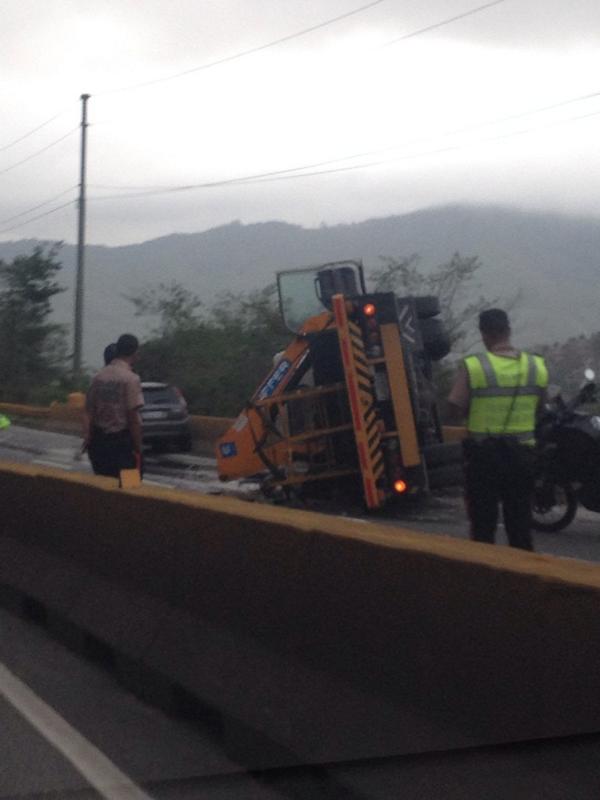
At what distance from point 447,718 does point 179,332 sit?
32.6 metres

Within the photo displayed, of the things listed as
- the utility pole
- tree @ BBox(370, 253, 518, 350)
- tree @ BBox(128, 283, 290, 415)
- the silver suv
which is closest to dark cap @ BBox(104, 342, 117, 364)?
the silver suv

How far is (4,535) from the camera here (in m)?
10.2

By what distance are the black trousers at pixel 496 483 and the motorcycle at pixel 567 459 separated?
159 inches

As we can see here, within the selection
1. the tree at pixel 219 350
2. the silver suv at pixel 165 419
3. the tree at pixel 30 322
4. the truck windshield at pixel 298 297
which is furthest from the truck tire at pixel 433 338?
the tree at pixel 30 322

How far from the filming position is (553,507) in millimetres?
12695

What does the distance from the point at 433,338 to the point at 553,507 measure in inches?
141

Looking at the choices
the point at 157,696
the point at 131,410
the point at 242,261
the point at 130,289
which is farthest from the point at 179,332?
the point at 242,261

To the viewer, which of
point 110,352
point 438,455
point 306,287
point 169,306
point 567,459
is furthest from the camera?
point 169,306

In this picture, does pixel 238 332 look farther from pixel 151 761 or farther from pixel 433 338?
pixel 151 761

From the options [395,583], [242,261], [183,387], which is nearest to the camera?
[395,583]

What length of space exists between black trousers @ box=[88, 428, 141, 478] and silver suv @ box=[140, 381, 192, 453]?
14.9 m

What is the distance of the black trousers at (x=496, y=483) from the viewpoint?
7.88 m

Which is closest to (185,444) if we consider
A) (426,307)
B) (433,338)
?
(433,338)

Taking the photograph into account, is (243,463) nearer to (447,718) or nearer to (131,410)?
(131,410)
